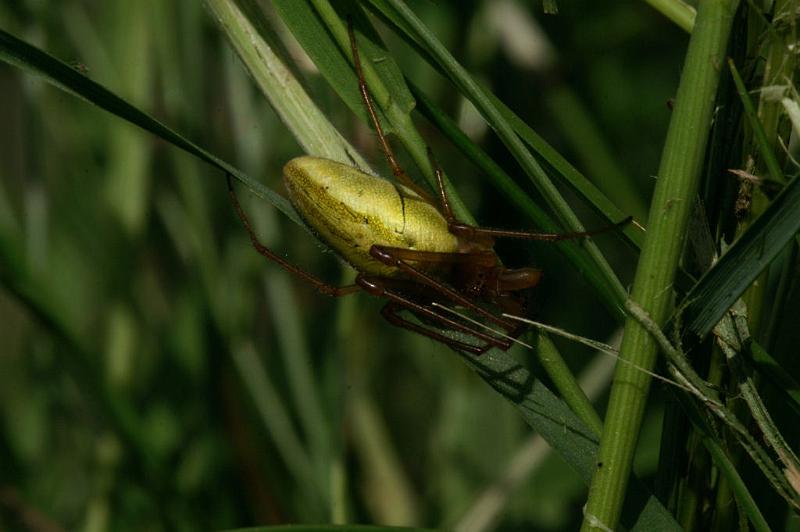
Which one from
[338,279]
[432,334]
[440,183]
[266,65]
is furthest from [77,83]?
[338,279]

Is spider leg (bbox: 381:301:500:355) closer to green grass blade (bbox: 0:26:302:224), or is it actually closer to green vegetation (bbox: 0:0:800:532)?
green vegetation (bbox: 0:0:800:532)

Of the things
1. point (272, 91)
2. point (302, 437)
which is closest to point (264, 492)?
point (302, 437)

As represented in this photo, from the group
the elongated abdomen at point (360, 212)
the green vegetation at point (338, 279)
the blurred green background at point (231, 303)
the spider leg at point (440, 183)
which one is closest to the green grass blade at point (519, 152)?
the green vegetation at point (338, 279)

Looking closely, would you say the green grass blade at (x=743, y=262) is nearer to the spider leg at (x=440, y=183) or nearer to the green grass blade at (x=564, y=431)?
the green grass blade at (x=564, y=431)

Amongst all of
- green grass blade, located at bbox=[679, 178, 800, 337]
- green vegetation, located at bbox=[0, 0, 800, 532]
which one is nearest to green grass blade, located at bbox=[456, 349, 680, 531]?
green vegetation, located at bbox=[0, 0, 800, 532]

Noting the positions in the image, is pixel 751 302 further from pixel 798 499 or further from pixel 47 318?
pixel 47 318

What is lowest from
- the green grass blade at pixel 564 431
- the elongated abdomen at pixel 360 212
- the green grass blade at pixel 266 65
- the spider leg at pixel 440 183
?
the green grass blade at pixel 564 431

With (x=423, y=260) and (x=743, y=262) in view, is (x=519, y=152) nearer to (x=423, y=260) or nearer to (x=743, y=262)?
(x=743, y=262)
